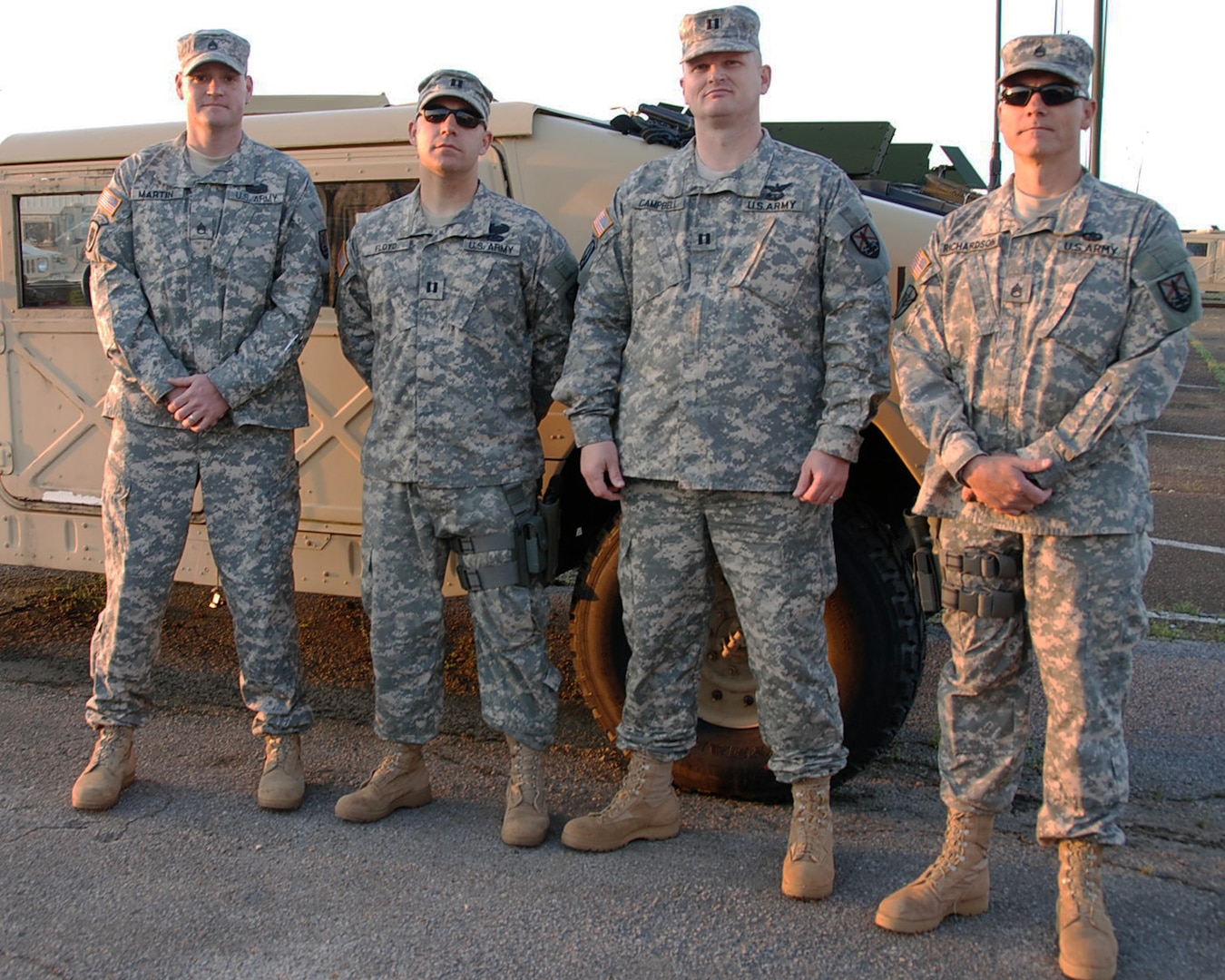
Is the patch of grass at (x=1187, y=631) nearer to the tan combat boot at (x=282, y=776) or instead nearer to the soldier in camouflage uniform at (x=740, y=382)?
the soldier in camouflage uniform at (x=740, y=382)

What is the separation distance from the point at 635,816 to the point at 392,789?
0.70m

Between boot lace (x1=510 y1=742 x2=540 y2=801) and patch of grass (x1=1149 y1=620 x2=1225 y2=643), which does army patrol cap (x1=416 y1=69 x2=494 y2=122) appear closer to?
boot lace (x1=510 y1=742 x2=540 y2=801)

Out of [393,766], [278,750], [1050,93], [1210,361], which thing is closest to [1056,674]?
[1050,93]

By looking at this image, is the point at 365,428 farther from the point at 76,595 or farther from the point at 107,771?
the point at 76,595

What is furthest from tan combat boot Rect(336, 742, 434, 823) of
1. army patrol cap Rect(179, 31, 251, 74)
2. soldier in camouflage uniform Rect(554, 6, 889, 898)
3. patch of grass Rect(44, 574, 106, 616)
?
patch of grass Rect(44, 574, 106, 616)

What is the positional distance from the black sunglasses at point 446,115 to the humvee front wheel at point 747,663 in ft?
3.87

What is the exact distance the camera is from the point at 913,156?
15.1 feet

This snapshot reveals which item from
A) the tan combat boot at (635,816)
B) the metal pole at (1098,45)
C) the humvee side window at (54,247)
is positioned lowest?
the tan combat boot at (635,816)

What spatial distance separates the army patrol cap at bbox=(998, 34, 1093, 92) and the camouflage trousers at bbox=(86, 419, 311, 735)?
2146mm

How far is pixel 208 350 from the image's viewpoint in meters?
3.34

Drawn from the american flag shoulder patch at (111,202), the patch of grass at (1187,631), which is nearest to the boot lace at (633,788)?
the american flag shoulder patch at (111,202)

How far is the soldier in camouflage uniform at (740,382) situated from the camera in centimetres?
284

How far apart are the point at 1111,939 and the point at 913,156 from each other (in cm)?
303

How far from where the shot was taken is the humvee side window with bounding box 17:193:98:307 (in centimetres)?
412
